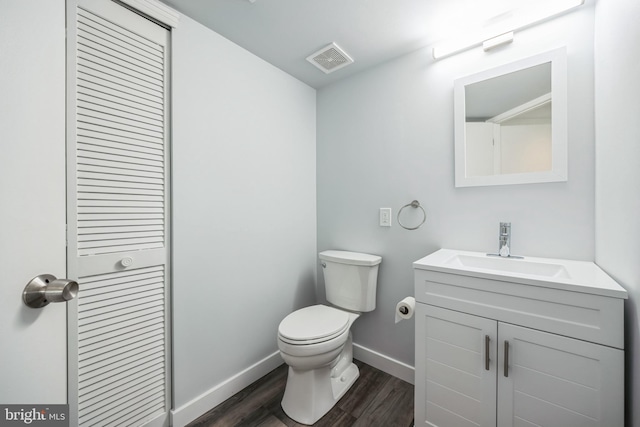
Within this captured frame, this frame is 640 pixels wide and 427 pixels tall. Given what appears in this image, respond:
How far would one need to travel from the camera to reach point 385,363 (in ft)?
5.94

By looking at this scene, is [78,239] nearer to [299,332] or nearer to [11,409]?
[11,409]

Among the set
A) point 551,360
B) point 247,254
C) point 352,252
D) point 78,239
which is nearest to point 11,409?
point 78,239

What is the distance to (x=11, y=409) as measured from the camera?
1.71ft

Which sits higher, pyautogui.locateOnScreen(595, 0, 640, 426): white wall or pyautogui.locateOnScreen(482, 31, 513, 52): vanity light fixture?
pyautogui.locateOnScreen(482, 31, 513, 52): vanity light fixture

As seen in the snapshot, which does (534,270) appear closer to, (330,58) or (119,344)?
(330,58)

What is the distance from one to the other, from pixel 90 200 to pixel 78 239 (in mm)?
167

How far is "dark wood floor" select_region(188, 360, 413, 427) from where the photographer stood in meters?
1.39

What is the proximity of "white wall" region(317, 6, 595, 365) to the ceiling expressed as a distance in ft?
0.61

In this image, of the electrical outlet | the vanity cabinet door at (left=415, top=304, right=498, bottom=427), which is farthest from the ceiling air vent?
the vanity cabinet door at (left=415, top=304, right=498, bottom=427)

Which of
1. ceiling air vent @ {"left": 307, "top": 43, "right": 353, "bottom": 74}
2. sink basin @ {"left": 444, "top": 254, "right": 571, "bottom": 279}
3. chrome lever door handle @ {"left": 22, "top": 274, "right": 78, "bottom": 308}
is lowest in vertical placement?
sink basin @ {"left": 444, "top": 254, "right": 571, "bottom": 279}

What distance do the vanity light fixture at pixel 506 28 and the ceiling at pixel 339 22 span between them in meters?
0.06

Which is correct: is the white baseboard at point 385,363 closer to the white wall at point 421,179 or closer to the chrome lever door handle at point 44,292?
the white wall at point 421,179

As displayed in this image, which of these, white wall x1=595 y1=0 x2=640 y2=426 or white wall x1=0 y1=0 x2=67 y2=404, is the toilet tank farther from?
white wall x1=0 y1=0 x2=67 y2=404

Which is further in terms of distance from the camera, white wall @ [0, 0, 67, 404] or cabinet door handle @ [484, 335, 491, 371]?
cabinet door handle @ [484, 335, 491, 371]
